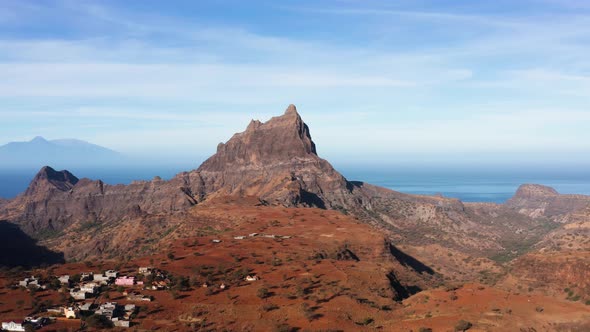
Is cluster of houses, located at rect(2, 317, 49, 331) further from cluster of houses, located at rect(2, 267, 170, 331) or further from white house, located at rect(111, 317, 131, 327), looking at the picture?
white house, located at rect(111, 317, 131, 327)

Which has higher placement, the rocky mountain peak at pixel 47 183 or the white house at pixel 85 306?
the rocky mountain peak at pixel 47 183

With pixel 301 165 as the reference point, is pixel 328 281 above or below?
below

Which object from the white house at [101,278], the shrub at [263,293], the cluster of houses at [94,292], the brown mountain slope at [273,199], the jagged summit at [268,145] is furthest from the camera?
the jagged summit at [268,145]

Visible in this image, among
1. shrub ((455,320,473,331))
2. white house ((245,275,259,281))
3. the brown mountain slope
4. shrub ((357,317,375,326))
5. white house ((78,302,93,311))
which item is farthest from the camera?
the brown mountain slope

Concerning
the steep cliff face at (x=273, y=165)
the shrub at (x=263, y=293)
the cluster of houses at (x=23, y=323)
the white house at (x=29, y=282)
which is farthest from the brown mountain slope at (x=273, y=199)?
the cluster of houses at (x=23, y=323)

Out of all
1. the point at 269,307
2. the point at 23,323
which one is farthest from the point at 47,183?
the point at 269,307

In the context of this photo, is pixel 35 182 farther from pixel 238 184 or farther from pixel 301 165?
pixel 301 165

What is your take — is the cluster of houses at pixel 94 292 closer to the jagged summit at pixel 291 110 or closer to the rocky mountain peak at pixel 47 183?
the jagged summit at pixel 291 110

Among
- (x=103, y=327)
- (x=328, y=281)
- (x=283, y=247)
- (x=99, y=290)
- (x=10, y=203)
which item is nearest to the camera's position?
(x=103, y=327)

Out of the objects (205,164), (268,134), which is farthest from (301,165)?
(205,164)

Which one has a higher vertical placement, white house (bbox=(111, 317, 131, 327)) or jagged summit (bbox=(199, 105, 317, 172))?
jagged summit (bbox=(199, 105, 317, 172))

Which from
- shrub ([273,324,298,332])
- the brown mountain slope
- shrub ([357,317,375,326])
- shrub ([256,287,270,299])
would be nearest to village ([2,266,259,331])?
shrub ([256,287,270,299])
